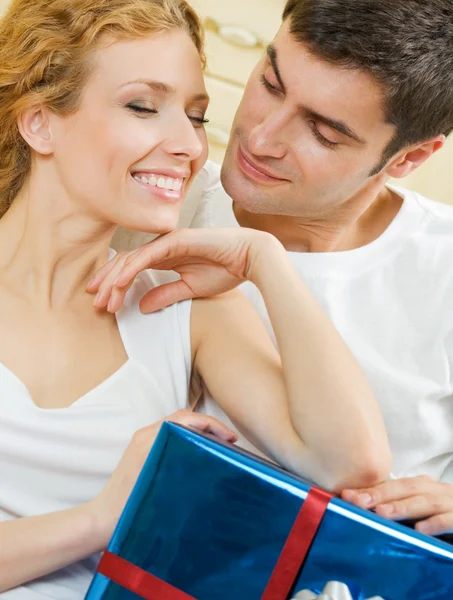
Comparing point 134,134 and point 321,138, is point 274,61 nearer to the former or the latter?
point 321,138

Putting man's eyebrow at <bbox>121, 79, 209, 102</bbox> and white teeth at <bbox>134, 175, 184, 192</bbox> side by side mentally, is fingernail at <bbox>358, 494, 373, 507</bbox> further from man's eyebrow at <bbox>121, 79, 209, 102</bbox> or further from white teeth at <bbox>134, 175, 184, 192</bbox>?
man's eyebrow at <bbox>121, 79, 209, 102</bbox>

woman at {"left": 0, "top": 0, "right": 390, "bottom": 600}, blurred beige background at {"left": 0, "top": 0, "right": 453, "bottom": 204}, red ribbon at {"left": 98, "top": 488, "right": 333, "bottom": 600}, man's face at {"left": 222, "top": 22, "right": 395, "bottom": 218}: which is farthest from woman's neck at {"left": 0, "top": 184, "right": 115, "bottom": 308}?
blurred beige background at {"left": 0, "top": 0, "right": 453, "bottom": 204}

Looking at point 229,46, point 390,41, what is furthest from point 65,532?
point 229,46

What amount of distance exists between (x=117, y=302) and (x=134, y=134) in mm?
283

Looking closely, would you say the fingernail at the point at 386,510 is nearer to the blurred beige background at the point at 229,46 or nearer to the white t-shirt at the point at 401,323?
the white t-shirt at the point at 401,323

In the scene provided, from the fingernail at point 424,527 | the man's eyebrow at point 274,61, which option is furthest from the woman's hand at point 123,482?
the man's eyebrow at point 274,61

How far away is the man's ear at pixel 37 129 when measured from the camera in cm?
138

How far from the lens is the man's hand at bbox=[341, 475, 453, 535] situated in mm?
Result: 1126

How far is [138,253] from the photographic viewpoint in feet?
4.43

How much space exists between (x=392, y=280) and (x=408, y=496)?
0.66m

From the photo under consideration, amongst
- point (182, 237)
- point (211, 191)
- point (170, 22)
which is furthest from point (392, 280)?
point (170, 22)

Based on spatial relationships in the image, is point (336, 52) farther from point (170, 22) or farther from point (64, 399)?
point (64, 399)

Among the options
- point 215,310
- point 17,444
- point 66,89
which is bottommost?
point 17,444

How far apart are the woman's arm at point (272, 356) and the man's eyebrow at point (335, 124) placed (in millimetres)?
305
